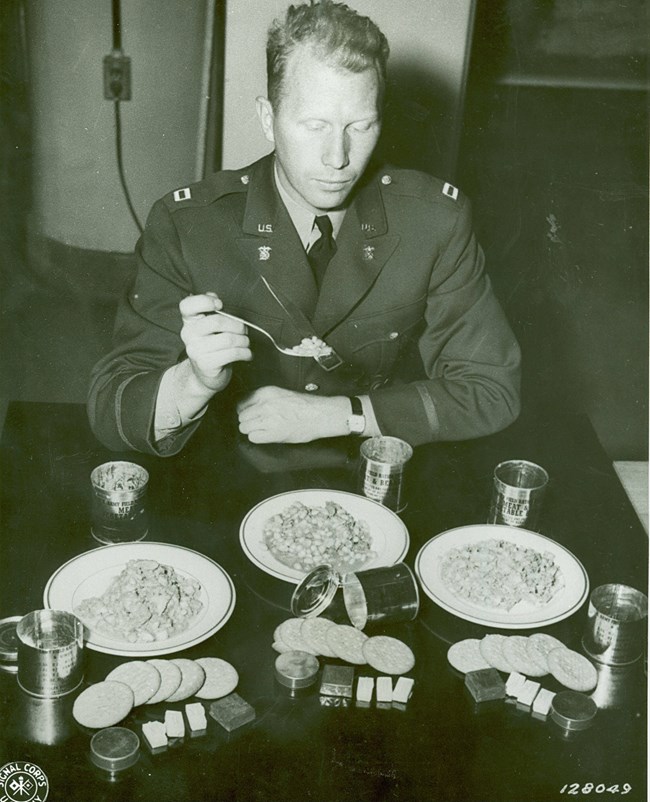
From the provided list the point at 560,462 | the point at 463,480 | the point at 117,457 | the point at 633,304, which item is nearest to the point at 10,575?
the point at 117,457

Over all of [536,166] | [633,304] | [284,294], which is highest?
[536,166]

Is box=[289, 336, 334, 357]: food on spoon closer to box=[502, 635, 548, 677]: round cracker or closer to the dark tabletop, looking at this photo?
the dark tabletop

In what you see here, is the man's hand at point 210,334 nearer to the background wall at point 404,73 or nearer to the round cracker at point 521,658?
the round cracker at point 521,658

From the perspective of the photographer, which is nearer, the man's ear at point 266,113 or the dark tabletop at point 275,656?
the dark tabletop at point 275,656

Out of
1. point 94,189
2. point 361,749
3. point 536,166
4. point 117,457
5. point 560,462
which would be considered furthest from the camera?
point 536,166

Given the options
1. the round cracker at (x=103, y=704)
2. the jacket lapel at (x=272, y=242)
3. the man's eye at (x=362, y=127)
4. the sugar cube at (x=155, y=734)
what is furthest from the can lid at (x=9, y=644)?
the man's eye at (x=362, y=127)

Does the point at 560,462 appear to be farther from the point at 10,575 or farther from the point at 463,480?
the point at 10,575
